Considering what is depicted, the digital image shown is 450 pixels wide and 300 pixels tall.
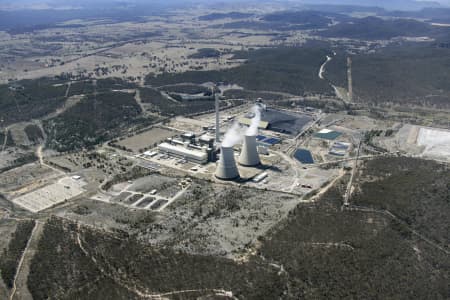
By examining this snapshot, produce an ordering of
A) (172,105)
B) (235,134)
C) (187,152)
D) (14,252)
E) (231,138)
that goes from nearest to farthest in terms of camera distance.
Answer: (14,252), (231,138), (187,152), (235,134), (172,105)

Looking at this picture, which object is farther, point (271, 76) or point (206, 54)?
point (206, 54)

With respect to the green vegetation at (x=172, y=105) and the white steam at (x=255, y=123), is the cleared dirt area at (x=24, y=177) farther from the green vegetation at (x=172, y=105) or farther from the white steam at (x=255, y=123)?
the green vegetation at (x=172, y=105)

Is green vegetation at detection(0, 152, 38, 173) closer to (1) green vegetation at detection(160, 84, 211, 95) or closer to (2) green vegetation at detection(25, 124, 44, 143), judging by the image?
(2) green vegetation at detection(25, 124, 44, 143)

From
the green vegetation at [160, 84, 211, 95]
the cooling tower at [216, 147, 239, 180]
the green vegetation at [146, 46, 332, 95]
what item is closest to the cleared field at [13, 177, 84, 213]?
the cooling tower at [216, 147, 239, 180]

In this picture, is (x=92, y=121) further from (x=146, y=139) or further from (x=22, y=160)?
(x=22, y=160)

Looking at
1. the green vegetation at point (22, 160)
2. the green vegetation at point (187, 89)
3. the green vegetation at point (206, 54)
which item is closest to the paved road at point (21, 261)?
the green vegetation at point (22, 160)

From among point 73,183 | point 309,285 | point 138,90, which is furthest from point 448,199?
point 138,90

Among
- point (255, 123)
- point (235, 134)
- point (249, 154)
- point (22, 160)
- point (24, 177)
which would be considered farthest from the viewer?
point (255, 123)

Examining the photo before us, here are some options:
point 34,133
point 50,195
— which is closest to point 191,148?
point 50,195
